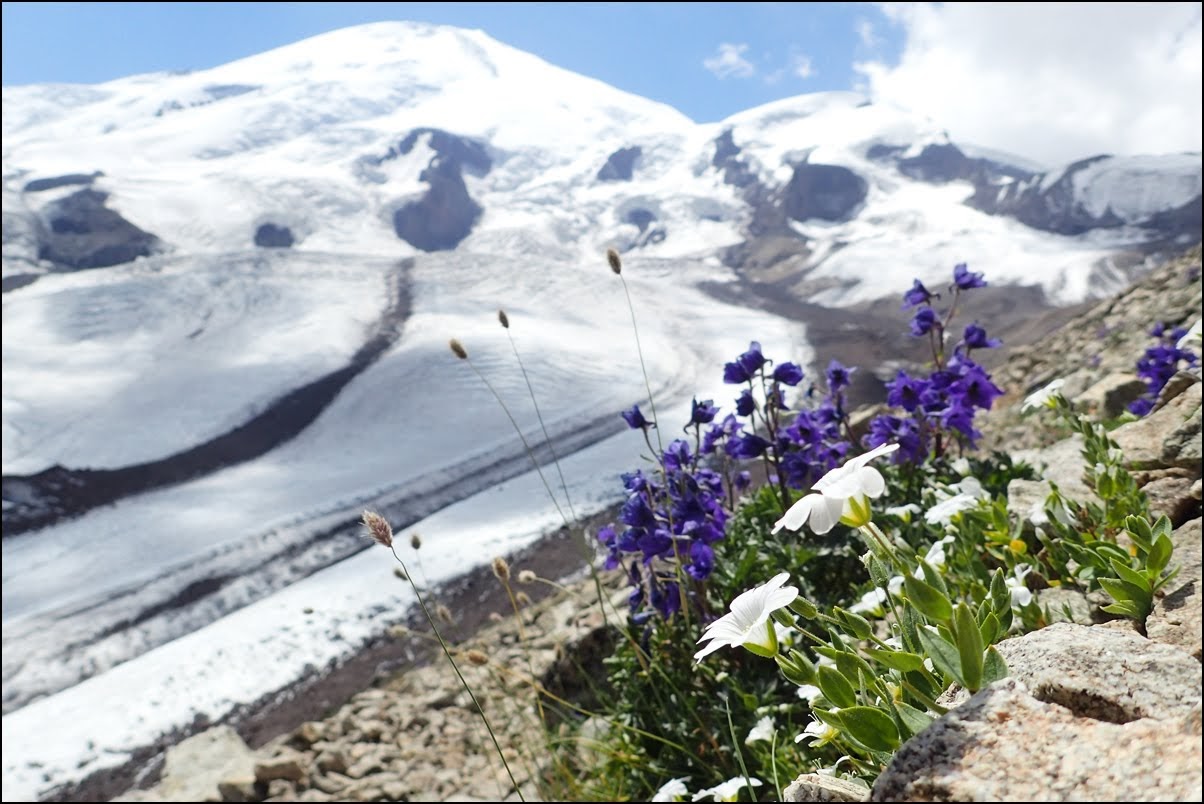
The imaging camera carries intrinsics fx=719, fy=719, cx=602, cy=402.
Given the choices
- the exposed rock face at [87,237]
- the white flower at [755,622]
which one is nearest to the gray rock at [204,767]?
the white flower at [755,622]

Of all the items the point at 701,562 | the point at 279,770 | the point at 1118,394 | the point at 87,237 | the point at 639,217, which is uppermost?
the point at 639,217

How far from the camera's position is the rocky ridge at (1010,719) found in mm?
607

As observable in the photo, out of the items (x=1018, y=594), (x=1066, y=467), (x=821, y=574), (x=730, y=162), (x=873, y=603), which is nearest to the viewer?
(x=1018, y=594)

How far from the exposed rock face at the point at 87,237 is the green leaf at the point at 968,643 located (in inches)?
1420

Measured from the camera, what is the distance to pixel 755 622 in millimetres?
902

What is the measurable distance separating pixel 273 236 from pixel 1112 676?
4278cm

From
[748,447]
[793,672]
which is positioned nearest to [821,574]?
[748,447]

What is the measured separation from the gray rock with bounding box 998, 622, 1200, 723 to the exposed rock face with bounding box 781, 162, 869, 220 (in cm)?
5409

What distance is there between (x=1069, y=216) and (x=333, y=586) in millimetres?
46263

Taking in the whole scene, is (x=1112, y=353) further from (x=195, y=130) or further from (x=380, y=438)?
(x=195, y=130)

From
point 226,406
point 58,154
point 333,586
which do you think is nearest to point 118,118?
point 58,154

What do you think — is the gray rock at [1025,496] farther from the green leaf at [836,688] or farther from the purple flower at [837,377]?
the green leaf at [836,688]

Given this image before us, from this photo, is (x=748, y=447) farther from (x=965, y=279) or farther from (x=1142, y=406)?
(x=1142, y=406)

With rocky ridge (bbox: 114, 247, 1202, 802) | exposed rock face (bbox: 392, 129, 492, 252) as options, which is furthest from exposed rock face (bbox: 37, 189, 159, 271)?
rocky ridge (bbox: 114, 247, 1202, 802)
